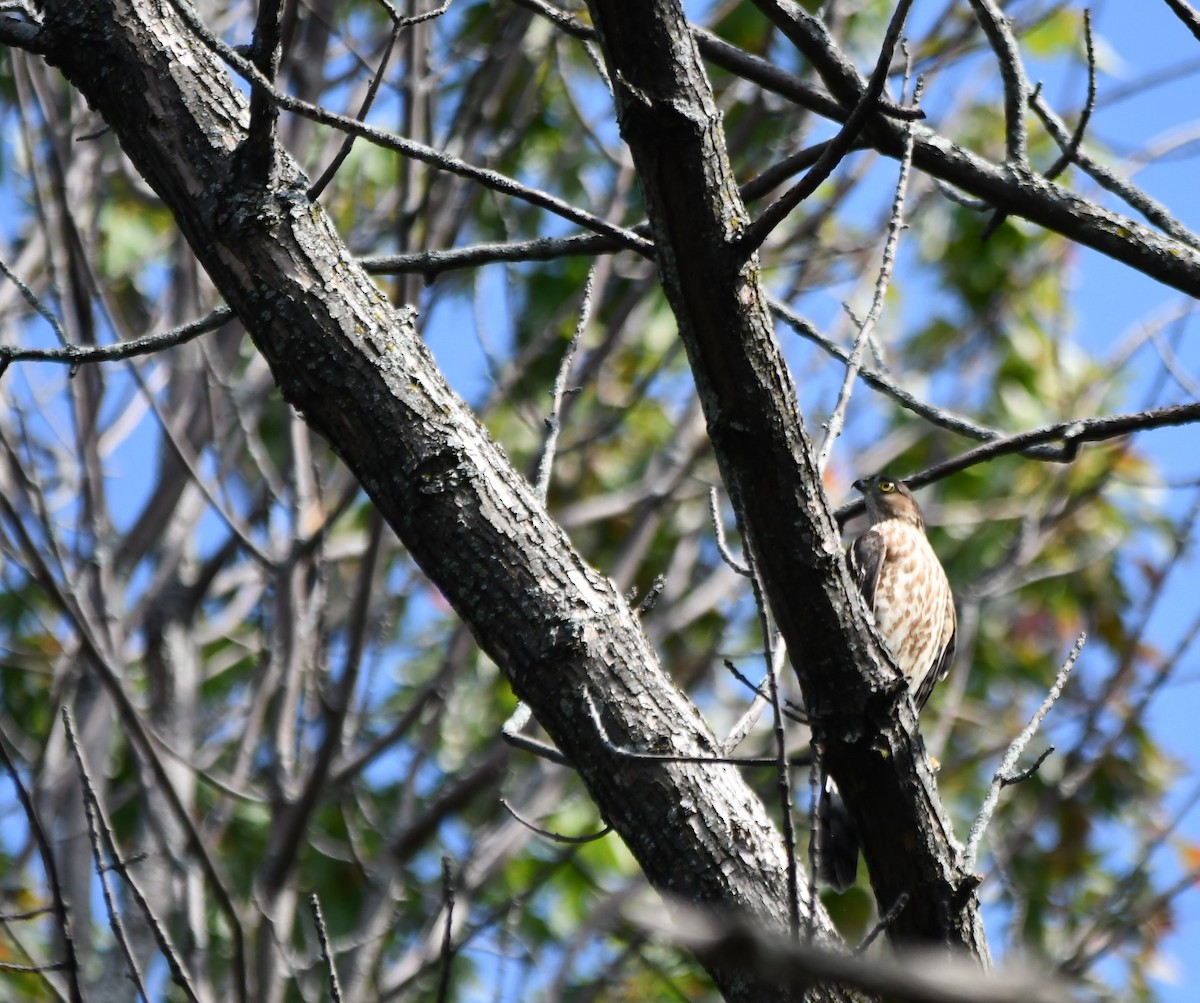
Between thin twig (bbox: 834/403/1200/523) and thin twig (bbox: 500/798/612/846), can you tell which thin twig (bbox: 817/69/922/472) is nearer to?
thin twig (bbox: 834/403/1200/523)

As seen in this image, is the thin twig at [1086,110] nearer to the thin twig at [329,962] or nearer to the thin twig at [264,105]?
the thin twig at [264,105]

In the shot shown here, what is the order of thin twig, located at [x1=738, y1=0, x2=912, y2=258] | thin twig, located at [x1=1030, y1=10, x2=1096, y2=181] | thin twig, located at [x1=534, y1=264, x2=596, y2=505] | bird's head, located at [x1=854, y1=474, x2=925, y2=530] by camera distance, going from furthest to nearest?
bird's head, located at [x1=854, y1=474, x2=925, y2=530], thin twig, located at [x1=1030, y1=10, x2=1096, y2=181], thin twig, located at [x1=534, y1=264, x2=596, y2=505], thin twig, located at [x1=738, y1=0, x2=912, y2=258]

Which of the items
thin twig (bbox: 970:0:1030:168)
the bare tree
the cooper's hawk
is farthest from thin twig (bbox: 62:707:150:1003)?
the cooper's hawk

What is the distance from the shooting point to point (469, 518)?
234cm

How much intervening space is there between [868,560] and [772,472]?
3.72 meters

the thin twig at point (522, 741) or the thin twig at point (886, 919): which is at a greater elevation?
the thin twig at point (522, 741)

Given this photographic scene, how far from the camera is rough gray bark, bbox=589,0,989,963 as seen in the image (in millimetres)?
2111

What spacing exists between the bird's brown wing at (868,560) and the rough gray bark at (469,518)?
3.34m

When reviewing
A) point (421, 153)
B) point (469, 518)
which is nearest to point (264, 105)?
point (421, 153)

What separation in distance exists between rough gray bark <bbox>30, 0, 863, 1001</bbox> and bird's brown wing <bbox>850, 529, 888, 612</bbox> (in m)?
3.34

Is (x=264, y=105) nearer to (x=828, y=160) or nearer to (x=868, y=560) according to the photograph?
(x=828, y=160)

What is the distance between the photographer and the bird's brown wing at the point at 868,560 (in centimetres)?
573

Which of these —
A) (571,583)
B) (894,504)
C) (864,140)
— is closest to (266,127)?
(571,583)

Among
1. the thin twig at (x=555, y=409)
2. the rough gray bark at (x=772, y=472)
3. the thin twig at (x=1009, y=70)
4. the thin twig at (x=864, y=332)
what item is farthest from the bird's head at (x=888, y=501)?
the rough gray bark at (x=772, y=472)
